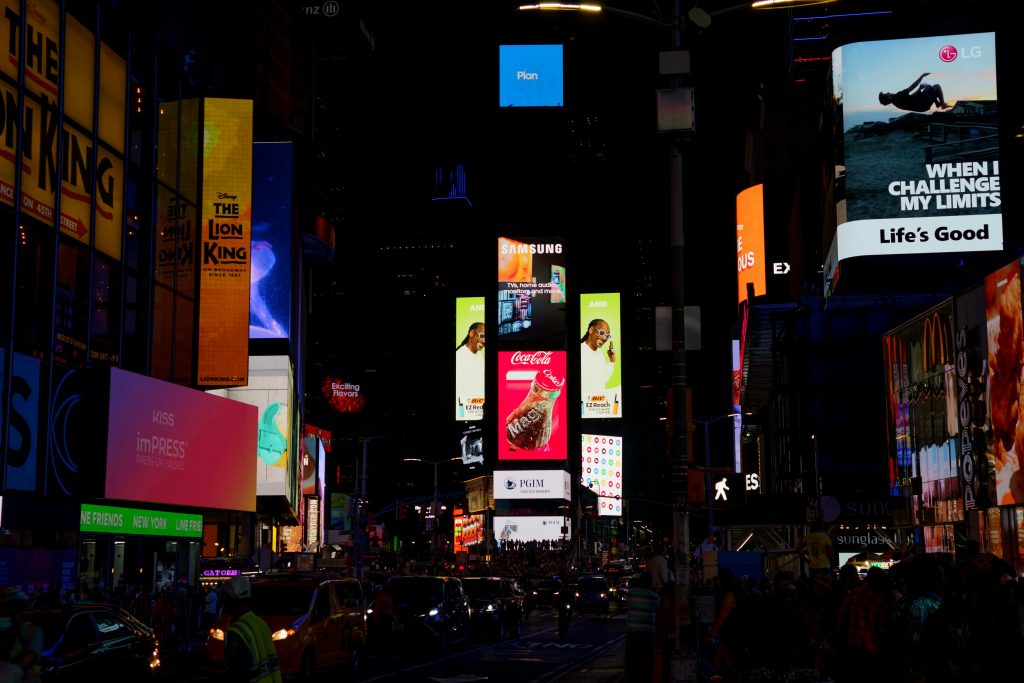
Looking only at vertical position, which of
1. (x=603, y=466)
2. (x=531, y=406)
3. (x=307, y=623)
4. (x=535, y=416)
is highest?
(x=531, y=406)

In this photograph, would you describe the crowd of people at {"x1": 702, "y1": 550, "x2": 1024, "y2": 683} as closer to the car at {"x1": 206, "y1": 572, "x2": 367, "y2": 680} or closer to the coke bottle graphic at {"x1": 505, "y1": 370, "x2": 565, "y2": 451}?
the car at {"x1": 206, "y1": 572, "x2": 367, "y2": 680}

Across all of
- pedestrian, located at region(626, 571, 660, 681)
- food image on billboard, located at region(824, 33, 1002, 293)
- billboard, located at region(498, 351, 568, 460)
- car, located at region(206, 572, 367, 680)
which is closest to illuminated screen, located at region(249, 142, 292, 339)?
food image on billboard, located at region(824, 33, 1002, 293)

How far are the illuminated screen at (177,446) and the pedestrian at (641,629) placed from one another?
19.3 meters

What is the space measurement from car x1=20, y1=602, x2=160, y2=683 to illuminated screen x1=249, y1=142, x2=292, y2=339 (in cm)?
4482

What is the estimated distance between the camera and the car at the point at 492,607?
112 feet

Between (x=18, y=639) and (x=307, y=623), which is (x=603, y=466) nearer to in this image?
(x=307, y=623)

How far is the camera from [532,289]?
12769cm

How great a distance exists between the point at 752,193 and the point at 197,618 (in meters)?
57.6

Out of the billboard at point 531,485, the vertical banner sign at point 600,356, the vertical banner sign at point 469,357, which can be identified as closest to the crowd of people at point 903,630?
the billboard at point 531,485

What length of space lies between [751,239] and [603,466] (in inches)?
2944

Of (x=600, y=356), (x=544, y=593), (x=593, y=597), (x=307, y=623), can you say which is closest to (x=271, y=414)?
(x=544, y=593)

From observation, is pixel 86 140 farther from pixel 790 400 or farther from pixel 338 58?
pixel 338 58

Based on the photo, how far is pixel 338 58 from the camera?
117m

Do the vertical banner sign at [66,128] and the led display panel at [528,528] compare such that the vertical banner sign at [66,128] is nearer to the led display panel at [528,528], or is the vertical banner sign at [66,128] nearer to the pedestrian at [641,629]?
the pedestrian at [641,629]
